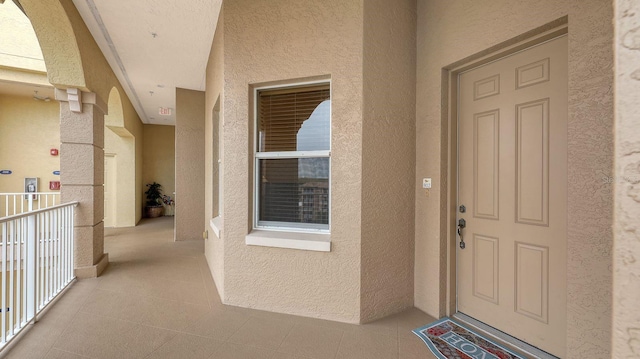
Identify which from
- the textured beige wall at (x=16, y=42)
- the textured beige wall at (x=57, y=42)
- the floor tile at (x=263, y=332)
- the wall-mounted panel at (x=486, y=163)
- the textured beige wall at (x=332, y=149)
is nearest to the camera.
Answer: the floor tile at (x=263, y=332)

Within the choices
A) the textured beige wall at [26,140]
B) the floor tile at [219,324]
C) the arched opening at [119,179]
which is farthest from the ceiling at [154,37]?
the floor tile at [219,324]

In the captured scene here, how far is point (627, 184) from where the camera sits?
1.65ft

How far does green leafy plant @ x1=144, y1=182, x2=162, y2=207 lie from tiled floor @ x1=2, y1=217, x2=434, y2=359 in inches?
281

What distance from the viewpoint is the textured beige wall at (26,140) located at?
682cm

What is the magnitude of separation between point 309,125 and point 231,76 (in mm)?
965

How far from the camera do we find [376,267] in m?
2.56

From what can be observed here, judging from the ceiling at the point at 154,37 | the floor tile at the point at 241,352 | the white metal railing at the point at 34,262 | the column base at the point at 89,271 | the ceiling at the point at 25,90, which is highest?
the ceiling at the point at 25,90

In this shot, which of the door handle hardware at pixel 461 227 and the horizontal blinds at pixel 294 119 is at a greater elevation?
the horizontal blinds at pixel 294 119

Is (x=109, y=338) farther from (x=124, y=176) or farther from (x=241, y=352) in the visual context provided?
(x=124, y=176)

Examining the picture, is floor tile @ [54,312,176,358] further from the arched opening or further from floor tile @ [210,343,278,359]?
the arched opening

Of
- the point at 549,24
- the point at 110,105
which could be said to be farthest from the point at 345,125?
the point at 110,105

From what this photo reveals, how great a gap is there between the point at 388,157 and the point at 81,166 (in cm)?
389

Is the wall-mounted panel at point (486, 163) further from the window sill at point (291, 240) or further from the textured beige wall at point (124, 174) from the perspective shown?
the textured beige wall at point (124, 174)

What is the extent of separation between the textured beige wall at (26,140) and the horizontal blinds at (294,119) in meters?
7.64
